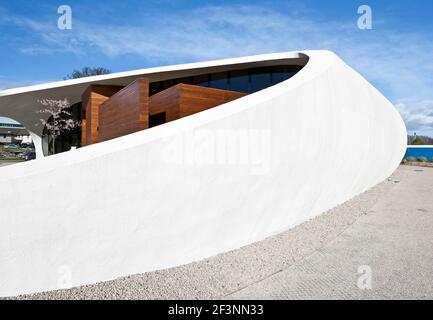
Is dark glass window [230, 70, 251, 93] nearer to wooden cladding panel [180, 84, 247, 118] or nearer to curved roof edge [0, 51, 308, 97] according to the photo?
curved roof edge [0, 51, 308, 97]

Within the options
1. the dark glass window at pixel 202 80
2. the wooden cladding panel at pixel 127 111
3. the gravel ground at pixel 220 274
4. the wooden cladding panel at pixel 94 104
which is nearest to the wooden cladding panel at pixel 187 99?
the wooden cladding panel at pixel 127 111

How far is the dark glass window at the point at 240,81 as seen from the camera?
1455cm

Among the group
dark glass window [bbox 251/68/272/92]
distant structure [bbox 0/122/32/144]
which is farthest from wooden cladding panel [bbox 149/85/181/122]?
distant structure [bbox 0/122/32/144]

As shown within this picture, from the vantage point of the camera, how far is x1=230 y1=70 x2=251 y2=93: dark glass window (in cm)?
1455

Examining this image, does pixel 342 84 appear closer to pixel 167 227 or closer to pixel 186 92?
pixel 186 92

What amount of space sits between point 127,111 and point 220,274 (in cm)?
659

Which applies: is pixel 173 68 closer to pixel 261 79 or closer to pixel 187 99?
pixel 261 79

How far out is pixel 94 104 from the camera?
15430 mm

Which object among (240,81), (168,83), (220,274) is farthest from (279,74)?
(220,274)

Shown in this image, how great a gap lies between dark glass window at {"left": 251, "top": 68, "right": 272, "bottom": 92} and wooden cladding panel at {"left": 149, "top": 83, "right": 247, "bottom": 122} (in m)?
5.12

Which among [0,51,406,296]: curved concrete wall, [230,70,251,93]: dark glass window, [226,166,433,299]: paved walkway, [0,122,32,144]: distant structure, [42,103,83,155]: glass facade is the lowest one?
[226,166,433,299]: paved walkway

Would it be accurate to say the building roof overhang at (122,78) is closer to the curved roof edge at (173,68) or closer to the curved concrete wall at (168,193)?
the curved roof edge at (173,68)

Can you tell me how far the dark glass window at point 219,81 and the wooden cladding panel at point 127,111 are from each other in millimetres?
5440
